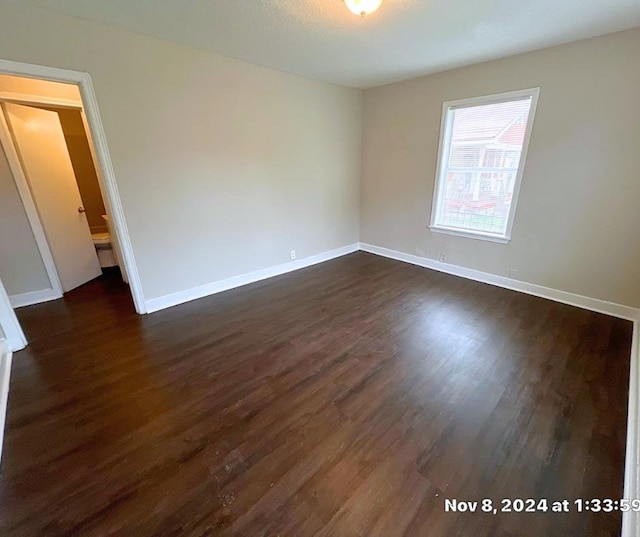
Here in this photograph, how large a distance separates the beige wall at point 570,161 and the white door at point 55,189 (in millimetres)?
4559

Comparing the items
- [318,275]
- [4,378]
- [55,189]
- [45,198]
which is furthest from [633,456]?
[55,189]

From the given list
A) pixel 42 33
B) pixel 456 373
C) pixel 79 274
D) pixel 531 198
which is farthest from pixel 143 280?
pixel 531 198

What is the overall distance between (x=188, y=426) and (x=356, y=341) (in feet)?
4.67

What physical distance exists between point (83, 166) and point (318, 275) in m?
4.65

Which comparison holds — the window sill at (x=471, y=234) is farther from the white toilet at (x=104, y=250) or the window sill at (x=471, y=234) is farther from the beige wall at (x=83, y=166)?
the beige wall at (x=83, y=166)

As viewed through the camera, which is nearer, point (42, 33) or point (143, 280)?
point (42, 33)

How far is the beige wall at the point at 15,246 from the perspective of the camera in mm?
3080

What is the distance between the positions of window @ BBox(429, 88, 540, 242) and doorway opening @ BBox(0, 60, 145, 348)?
383cm

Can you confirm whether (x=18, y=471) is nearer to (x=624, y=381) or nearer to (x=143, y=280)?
(x=143, y=280)

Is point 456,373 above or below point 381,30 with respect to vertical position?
below

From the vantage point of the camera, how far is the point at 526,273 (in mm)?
3418

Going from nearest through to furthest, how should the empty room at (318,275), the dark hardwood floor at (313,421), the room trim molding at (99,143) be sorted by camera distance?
the dark hardwood floor at (313,421) → the empty room at (318,275) → the room trim molding at (99,143)

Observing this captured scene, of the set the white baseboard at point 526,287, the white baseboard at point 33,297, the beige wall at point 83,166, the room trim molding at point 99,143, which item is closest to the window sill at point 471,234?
the white baseboard at point 526,287

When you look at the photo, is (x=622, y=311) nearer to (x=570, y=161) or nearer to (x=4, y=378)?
(x=570, y=161)
